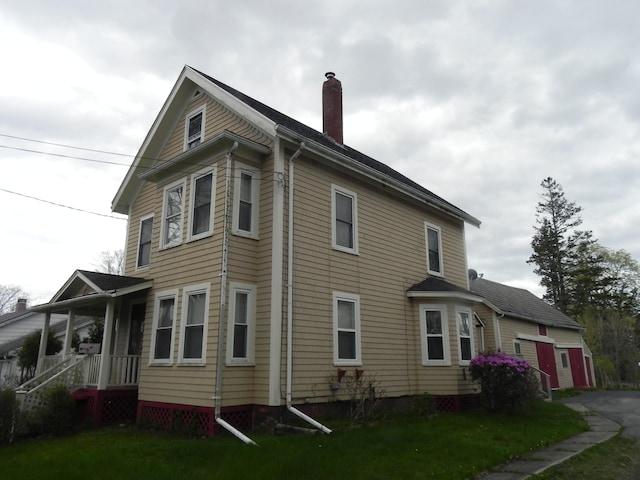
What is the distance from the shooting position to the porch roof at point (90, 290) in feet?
41.1

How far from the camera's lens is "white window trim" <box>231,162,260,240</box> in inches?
447

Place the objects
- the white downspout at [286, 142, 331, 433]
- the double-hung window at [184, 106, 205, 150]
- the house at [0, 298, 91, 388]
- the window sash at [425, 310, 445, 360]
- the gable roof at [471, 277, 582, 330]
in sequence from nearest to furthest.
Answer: the white downspout at [286, 142, 331, 433] < the double-hung window at [184, 106, 205, 150] < the window sash at [425, 310, 445, 360] < the gable roof at [471, 277, 582, 330] < the house at [0, 298, 91, 388]

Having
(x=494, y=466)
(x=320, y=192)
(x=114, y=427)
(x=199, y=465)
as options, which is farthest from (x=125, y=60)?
(x=494, y=466)

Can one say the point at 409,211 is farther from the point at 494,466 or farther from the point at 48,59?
the point at 48,59

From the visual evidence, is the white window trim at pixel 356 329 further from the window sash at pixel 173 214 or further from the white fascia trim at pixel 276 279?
the window sash at pixel 173 214

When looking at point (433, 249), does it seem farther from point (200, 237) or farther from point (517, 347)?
point (517, 347)

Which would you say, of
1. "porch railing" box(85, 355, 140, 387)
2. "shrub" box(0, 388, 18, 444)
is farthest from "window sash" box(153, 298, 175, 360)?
"shrub" box(0, 388, 18, 444)

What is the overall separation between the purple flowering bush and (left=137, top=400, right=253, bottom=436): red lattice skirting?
262 inches

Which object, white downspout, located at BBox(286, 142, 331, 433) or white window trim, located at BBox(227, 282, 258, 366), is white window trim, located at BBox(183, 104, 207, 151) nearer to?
white downspout, located at BBox(286, 142, 331, 433)

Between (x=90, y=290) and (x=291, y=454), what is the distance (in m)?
8.81

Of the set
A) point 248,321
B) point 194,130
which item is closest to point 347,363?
point 248,321

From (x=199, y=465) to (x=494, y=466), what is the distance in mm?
4705

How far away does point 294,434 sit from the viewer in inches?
385

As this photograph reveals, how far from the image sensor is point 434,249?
659 inches
